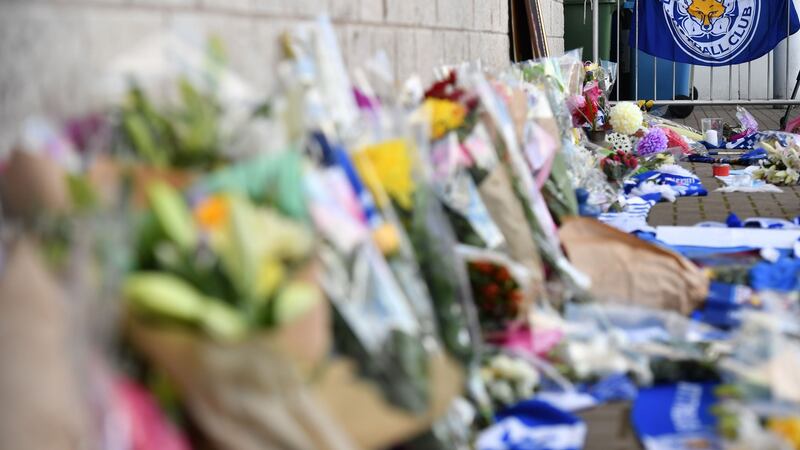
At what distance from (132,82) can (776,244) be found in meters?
3.46

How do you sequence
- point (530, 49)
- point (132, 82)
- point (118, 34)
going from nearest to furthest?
point (132, 82) → point (118, 34) → point (530, 49)

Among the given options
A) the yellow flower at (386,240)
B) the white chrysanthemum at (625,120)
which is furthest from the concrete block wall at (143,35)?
the white chrysanthemum at (625,120)

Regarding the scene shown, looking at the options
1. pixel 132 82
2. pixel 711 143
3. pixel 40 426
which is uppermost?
pixel 132 82

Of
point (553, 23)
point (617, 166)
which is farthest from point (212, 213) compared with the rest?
point (553, 23)

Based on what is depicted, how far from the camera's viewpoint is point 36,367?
164cm

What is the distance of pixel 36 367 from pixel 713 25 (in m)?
10.2

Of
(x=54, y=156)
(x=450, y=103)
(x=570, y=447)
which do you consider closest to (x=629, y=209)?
(x=450, y=103)

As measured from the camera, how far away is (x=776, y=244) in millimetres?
4855

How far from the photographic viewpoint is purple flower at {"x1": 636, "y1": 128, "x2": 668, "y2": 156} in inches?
306

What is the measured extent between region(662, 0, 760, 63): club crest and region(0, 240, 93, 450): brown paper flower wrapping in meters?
9.97

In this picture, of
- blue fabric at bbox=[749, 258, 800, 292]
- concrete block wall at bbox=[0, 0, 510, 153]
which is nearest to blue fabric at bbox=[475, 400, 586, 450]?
concrete block wall at bbox=[0, 0, 510, 153]

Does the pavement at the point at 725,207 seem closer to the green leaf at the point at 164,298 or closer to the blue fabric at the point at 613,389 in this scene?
the blue fabric at the point at 613,389

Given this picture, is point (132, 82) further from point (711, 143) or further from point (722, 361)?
point (711, 143)

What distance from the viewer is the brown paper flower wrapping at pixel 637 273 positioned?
3719 mm
